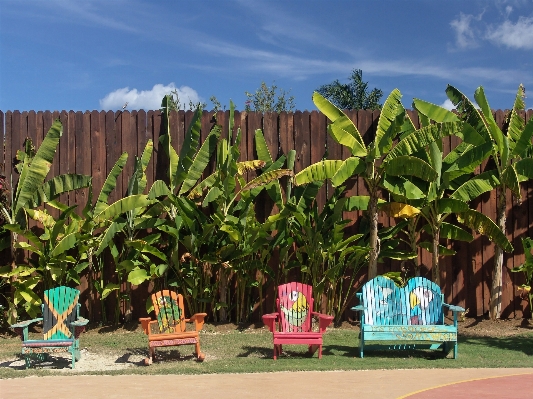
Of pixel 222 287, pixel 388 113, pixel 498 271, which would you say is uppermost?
pixel 388 113

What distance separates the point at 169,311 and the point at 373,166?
3.90m

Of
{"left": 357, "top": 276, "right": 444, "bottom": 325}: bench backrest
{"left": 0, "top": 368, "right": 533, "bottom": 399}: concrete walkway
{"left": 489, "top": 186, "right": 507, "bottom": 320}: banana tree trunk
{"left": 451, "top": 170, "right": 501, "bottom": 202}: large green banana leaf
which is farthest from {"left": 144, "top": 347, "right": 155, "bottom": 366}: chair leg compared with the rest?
{"left": 489, "top": 186, "right": 507, "bottom": 320}: banana tree trunk

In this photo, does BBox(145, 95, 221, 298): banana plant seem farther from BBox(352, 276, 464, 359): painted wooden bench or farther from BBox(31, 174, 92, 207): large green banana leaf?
BBox(352, 276, 464, 359): painted wooden bench

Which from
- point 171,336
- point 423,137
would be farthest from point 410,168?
point 171,336

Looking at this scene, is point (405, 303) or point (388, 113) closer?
point (405, 303)

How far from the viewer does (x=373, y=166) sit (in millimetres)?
10617

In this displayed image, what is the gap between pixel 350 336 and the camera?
34.0 feet

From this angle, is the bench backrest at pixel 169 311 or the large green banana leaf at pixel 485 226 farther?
the large green banana leaf at pixel 485 226

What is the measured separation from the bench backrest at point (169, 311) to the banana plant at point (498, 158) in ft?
15.4

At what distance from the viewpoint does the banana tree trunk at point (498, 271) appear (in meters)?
11.1

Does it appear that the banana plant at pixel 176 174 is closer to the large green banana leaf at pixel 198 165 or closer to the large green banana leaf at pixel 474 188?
the large green banana leaf at pixel 198 165

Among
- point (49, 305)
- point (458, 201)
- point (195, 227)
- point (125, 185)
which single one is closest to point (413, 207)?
point (458, 201)

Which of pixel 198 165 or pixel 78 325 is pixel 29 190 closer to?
pixel 198 165

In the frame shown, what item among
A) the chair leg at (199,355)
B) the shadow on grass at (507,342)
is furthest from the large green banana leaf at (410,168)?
the chair leg at (199,355)
